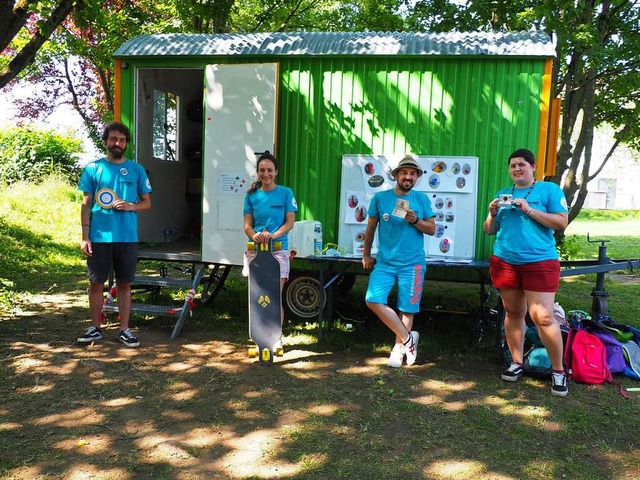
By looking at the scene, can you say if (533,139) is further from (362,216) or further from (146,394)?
(146,394)

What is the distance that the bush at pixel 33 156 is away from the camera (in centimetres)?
1462

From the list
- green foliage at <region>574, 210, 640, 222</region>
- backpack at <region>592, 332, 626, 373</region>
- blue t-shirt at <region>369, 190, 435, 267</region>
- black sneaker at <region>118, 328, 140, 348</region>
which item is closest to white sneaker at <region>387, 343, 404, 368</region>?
blue t-shirt at <region>369, 190, 435, 267</region>

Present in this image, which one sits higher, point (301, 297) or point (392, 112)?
point (392, 112)

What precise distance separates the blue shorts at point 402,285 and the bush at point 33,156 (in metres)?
12.3

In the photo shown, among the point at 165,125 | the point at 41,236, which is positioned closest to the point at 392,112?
the point at 165,125

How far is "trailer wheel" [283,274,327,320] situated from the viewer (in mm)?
6121

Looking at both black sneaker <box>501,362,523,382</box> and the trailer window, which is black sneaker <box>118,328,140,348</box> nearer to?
the trailer window

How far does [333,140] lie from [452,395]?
2848mm

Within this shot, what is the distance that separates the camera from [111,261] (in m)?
4.92

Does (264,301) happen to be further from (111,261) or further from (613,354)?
(613,354)

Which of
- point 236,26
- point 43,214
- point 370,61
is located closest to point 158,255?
point 370,61

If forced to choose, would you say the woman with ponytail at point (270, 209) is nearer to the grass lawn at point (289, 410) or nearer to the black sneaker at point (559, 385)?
the grass lawn at point (289, 410)

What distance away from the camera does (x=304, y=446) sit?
3.28 m

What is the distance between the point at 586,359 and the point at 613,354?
0.37 metres
